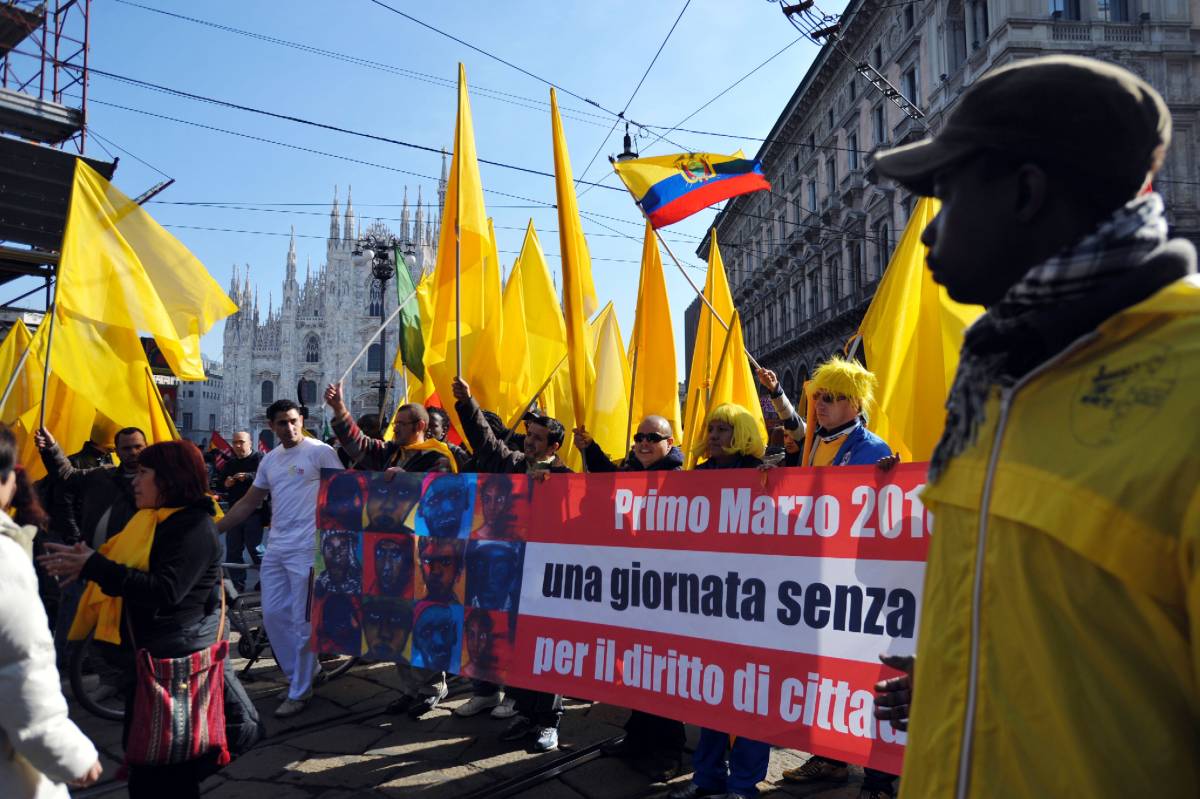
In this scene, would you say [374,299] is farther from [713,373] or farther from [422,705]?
[422,705]

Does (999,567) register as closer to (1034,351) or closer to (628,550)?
(1034,351)

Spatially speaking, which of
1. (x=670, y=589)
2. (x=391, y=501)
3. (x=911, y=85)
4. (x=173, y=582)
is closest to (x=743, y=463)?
(x=670, y=589)

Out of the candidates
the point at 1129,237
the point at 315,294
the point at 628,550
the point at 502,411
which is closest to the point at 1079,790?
the point at 1129,237

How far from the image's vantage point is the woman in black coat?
8.79ft

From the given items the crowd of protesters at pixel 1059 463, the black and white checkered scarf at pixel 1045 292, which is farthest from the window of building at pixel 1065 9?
the black and white checkered scarf at pixel 1045 292

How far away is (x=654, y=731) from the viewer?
3.97 meters

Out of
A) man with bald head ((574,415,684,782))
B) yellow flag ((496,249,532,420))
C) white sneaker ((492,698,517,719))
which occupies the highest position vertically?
yellow flag ((496,249,532,420))

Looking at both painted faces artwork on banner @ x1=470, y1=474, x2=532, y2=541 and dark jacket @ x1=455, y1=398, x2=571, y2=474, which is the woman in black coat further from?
dark jacket @ x1=455, y1=398, x2=571, y2=474

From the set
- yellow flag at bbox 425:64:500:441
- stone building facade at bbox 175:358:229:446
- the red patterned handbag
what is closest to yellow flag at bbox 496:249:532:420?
yellow flag at bbox 425:64:500:441

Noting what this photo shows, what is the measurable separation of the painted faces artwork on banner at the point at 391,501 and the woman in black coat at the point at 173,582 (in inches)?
51.9

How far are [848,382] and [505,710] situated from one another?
270 cm

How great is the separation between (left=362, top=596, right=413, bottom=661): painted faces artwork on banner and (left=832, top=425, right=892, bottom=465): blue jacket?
7.48 feet

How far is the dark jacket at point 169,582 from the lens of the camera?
8.79 ft

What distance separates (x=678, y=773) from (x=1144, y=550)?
11.6 ft
